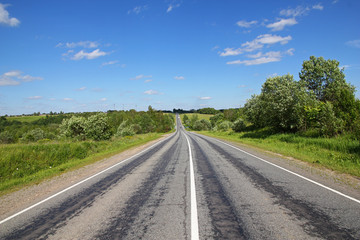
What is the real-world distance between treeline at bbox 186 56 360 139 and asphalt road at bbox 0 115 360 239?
13.2 metres

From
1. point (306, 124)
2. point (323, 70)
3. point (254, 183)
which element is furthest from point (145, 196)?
point (323, 70)

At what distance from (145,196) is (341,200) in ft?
17.2

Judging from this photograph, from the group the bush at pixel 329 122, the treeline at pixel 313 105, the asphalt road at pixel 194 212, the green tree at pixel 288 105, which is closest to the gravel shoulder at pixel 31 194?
the asphalt road at pixel 194 212

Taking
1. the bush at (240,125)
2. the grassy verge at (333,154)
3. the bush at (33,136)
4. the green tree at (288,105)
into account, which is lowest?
the bush at (33,136)

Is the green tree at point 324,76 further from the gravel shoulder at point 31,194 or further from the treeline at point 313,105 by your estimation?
the gravel shoulder at point 31,194

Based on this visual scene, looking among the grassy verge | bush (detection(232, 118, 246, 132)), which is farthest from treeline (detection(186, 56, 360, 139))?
bush (detection(232, 118, 246, 132))

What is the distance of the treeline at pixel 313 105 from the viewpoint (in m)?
17.5

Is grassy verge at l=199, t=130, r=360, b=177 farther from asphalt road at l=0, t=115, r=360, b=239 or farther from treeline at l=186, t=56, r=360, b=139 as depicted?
asphalt road at l=0, t=115, r=360, b=239

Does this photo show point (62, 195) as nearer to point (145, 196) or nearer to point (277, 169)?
point (145, 196)

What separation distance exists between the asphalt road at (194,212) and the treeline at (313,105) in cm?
1323

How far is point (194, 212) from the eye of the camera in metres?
4.47

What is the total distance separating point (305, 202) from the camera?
16.1 ft

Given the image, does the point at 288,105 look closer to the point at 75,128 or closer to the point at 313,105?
the point at 313,105

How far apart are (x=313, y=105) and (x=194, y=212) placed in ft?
75.7
